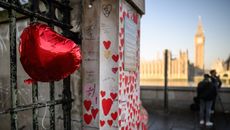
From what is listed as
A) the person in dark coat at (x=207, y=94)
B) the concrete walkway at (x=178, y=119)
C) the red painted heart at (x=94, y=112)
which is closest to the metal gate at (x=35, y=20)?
the red painted heart at (x=94, y=112)

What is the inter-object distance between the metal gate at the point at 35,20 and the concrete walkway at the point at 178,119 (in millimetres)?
4454

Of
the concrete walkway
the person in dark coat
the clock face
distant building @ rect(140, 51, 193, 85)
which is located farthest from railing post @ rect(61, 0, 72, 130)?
the clock face

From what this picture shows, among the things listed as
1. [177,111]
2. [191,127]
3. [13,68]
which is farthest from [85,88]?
[177,111]

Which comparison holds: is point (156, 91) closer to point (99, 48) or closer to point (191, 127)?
point (191, 127)

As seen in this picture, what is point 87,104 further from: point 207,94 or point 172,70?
point 172,70

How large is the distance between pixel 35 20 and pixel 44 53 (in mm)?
371

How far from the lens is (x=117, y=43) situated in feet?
7.32

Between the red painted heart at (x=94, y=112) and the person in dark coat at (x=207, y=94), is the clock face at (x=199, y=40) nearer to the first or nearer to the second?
the person in dark coat at (x=207, y=94)

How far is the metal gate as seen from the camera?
4.92ft

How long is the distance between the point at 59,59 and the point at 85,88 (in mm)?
760

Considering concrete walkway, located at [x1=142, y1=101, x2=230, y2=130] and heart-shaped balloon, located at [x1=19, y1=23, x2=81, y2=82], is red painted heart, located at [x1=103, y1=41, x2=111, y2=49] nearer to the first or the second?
heart-shaped balloon, located at [x1=19, y1=23, x2=81, y2=82]

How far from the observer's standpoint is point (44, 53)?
149cm

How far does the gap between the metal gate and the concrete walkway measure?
4.45 metres

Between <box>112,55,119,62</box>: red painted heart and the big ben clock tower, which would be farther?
the big ben clock tower
